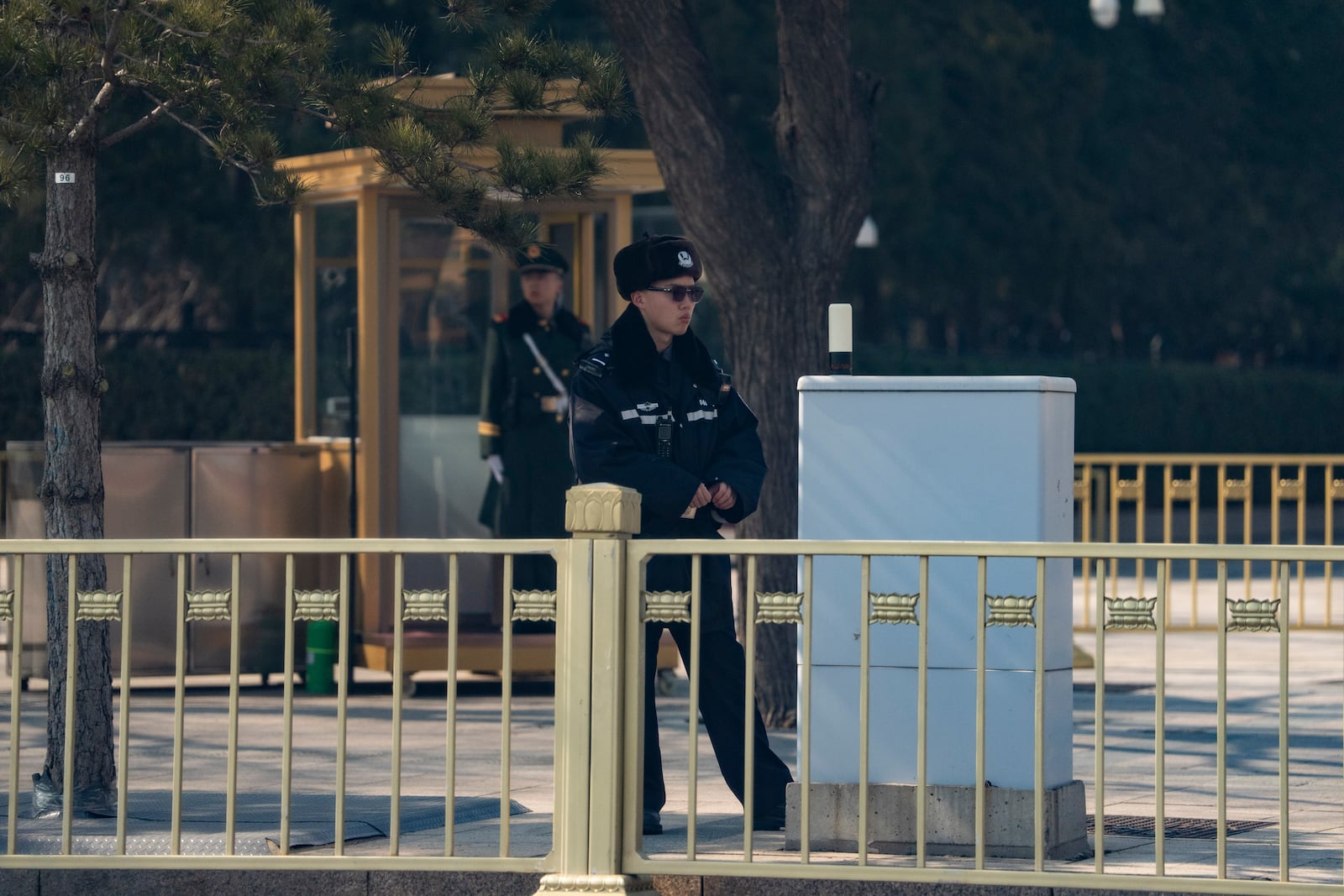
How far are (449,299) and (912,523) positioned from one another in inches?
229

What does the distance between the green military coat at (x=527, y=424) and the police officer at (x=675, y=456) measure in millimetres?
4125

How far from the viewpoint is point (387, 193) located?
10.6 metres

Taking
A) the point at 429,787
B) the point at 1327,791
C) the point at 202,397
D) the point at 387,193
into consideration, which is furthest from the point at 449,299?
the point at 202,397

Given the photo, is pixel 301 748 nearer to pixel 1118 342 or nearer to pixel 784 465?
pixel 784 465

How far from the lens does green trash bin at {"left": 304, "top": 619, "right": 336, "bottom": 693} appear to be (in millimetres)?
10539

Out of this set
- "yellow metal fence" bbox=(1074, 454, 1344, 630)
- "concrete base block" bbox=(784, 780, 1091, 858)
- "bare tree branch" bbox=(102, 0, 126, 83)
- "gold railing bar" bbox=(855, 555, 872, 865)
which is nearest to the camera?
"gold railing bar" bbox=(855, 555, 872, 865)

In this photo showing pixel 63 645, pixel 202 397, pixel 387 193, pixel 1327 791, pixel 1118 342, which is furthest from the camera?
pixel 1118 342

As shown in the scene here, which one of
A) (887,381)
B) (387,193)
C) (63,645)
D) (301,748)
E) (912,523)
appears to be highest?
(387,193)

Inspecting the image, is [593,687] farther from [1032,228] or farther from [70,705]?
[1032,228]

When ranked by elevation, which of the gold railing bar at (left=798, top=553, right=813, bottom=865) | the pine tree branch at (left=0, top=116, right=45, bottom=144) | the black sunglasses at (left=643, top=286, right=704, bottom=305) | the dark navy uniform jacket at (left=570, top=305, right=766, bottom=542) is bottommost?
the gold railing bar at (left=798, top=553, right=813, bottom=865)

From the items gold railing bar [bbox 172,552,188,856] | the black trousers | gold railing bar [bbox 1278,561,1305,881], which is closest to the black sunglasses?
the black trousers

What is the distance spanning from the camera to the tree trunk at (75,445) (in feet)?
22.2

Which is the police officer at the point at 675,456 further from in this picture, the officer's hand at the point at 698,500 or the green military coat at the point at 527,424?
the green military coat at the point at 527,424

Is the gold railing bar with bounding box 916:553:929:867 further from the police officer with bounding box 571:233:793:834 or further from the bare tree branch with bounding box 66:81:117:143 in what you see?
the bare tree branch with bounding box 66:81:117:143
